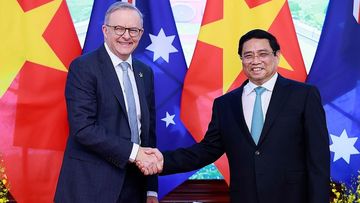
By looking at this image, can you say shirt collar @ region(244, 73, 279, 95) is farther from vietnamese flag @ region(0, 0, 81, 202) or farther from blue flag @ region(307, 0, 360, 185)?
vietnamese flag @ region(0, 0, 81, 202)

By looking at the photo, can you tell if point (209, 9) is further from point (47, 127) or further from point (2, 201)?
point (2, 201)

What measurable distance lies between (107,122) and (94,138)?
0.10 meters

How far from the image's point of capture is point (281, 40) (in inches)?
123

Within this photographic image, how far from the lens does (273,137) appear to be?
7.48 ft

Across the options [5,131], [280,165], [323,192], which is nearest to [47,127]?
[5,131]

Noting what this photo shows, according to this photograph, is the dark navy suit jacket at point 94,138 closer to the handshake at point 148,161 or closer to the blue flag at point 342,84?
the handshake at point 148,161

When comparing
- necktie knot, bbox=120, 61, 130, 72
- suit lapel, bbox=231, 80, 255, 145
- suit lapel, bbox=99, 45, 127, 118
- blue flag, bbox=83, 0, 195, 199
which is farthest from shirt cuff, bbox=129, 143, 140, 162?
blue flag, bbox=83, 0, 195, 199

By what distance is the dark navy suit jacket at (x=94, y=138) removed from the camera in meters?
2.27

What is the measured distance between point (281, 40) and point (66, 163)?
153 centimetres

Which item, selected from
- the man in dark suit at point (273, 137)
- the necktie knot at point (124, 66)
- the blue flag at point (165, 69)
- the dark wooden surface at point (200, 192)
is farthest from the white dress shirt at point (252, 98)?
the dark wooden surface at point (200, 192)

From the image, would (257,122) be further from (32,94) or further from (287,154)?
(32,94)

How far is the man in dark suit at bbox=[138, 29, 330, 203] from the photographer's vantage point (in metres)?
2.24

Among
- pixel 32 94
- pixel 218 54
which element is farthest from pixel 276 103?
pixel 32 94

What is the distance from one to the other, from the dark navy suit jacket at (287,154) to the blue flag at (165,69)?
0.85 m
